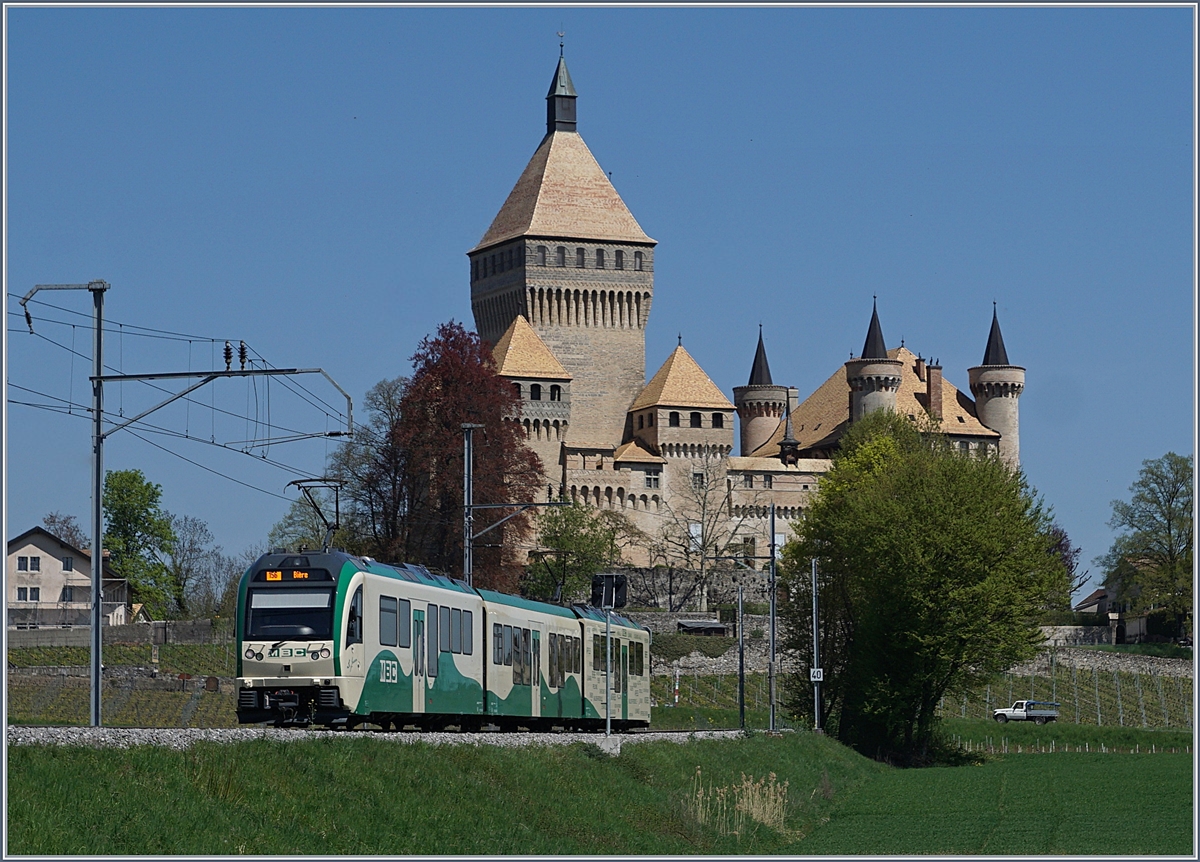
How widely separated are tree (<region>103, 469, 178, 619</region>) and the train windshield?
7775 centimetres

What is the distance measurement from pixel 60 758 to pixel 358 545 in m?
51.0

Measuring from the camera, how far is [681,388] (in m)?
125

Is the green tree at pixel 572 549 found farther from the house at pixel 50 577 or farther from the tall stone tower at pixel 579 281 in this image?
the house at pixel 50 577

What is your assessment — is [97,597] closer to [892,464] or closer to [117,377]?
[117,377]

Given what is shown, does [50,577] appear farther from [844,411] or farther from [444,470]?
[844,411]

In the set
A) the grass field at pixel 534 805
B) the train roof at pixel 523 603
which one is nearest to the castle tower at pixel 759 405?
the grass field at pixel 534 805

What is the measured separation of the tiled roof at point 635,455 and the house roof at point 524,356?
5807mm

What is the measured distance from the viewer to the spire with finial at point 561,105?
5325 inches

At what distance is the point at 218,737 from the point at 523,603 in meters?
14.9

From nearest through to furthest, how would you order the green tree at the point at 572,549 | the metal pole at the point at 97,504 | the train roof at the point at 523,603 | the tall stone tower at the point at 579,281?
the metal pole at the point at 97,504
the train roof at the point at 523,603
the green tree at the point at 572,549
the tall stone tower at the point at 579,281

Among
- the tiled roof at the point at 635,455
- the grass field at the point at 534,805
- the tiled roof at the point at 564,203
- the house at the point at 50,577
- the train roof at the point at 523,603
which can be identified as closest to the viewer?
the grass field at the point at 534,805

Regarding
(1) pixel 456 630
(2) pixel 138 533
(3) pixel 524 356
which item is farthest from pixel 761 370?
(1) pixel 456 630

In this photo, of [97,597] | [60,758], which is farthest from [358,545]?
[60,758]

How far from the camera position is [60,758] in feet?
64.4
